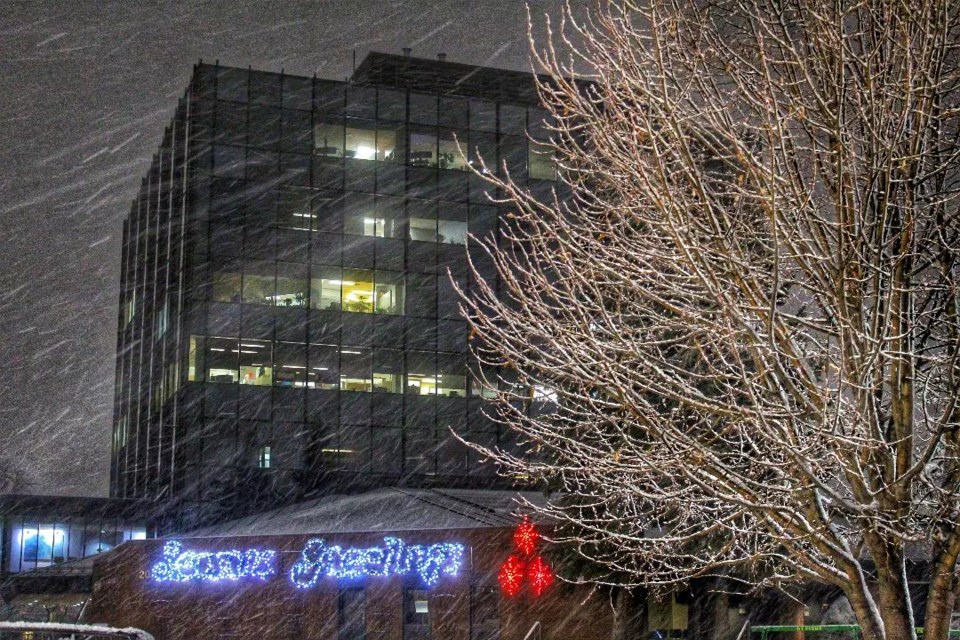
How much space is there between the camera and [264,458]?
1810 inches

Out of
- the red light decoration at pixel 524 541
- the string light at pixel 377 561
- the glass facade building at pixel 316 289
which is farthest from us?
the glass facade building at pixel 316 289

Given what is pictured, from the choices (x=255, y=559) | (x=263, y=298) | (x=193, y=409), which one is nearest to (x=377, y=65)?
(x=263, y=298)

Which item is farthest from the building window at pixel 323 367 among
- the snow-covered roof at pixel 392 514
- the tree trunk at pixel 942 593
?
the tree trunk at pixel 942 593

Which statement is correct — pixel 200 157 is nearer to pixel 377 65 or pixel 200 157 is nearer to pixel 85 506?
pixel 377 65

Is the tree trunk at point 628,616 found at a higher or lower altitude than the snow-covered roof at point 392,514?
lower

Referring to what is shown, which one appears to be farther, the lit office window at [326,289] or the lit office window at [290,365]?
the lit office window at [326,289]

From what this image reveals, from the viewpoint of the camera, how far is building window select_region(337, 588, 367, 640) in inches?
1170

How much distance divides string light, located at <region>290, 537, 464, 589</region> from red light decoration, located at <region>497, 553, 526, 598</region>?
64.0 inches

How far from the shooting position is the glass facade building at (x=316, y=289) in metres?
46.2

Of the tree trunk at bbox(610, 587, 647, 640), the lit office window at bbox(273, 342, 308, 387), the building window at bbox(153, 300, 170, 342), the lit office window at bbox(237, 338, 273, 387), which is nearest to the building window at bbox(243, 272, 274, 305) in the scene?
the lit office window at bbox(237, 338, 273, 387)

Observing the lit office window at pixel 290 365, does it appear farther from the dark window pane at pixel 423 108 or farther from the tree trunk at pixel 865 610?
the tree trunk at pixel 865 610

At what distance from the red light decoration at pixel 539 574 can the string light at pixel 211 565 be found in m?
7.46

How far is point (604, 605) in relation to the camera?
1091 inches

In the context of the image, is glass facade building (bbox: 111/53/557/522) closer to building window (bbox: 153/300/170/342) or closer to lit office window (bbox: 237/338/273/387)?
lit office window (bbox: 237/338/273/387)
